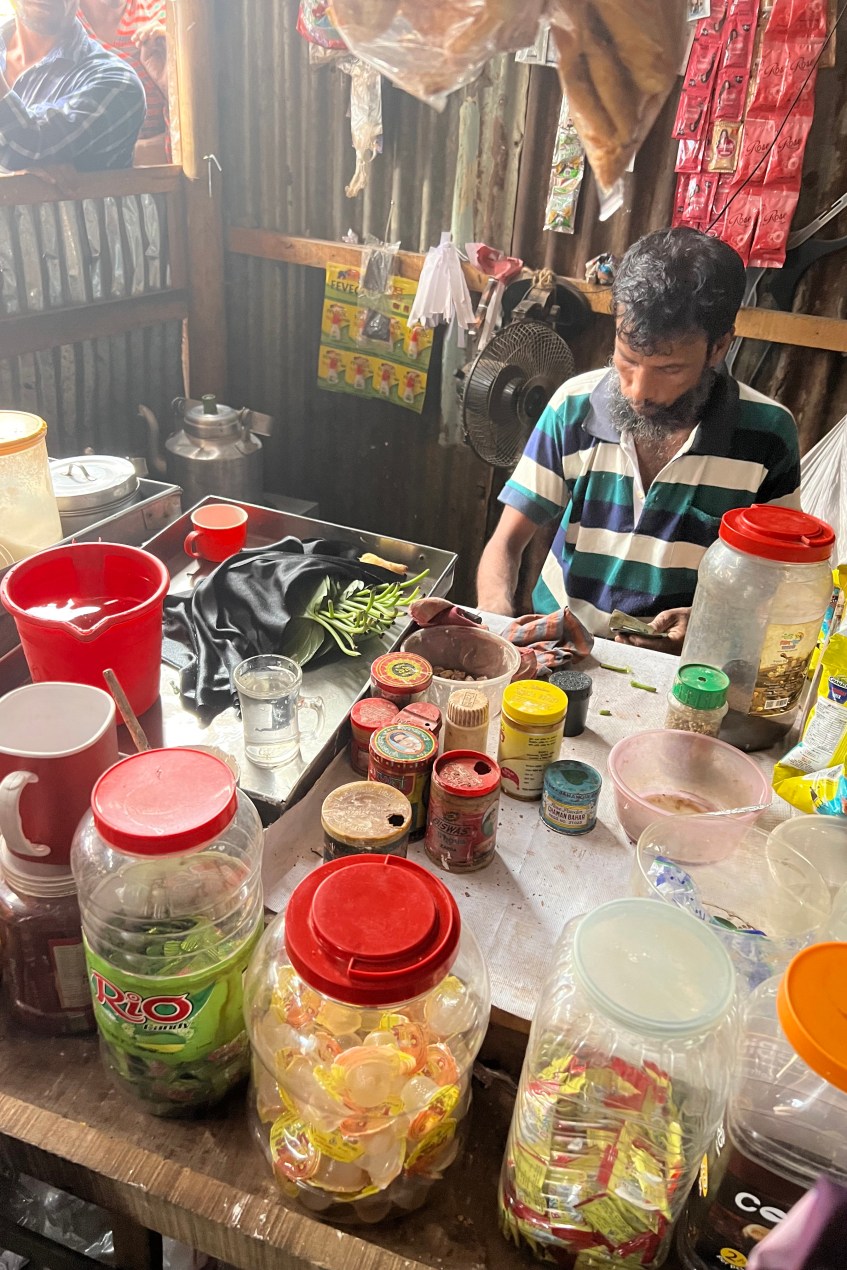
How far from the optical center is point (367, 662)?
66.1 inches

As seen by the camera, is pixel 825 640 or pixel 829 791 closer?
pixel 829 791

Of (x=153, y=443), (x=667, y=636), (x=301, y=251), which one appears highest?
(x=301, y=251)

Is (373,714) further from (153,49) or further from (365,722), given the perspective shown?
(153,49)

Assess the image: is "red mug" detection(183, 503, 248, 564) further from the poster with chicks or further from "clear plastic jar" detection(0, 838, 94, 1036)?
the poster with chicks

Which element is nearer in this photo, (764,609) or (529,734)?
(529,734)

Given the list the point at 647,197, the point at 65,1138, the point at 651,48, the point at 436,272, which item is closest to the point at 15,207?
the point at 436,272

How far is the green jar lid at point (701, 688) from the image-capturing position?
4.45ft

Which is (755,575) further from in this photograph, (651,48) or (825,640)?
(651,48)

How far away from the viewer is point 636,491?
7.45ft

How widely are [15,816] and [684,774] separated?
0.96 metres

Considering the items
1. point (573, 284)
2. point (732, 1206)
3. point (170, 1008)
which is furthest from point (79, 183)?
point (732, 1206)

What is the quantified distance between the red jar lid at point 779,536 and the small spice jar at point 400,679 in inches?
20.9

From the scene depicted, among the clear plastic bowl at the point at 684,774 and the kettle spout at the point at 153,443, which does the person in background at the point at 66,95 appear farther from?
the clear plastic bowl at the point at 684,774

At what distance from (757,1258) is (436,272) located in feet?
10.8
